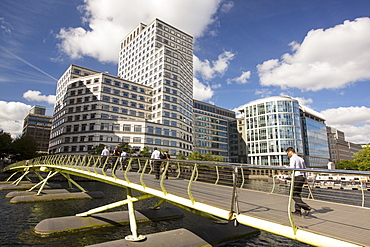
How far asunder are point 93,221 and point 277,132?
231 ft

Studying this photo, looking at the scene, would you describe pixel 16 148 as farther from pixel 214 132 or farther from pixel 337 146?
pixel 337 146

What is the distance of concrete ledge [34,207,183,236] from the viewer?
1209 centimetres

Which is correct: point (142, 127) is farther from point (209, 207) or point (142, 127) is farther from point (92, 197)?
point (209, 207)

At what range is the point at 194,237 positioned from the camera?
33.9 feet

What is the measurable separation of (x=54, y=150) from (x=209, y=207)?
76210 millimetres

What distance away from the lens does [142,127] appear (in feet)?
195

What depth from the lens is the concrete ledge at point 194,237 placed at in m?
9.20

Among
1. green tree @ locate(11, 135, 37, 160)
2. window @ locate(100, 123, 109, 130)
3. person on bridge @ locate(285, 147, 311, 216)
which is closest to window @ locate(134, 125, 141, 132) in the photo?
window @ locate(100, 123, 109, 130)

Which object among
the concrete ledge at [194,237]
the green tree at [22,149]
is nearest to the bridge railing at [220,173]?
the concrete ledge at [194,237]

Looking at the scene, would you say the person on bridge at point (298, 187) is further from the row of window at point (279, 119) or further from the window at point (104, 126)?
the row of window at point (279, 119)

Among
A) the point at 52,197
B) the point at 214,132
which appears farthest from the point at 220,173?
the point at 214,132

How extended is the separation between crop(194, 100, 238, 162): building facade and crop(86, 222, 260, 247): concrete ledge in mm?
73207

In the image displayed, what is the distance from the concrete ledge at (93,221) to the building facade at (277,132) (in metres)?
63.0

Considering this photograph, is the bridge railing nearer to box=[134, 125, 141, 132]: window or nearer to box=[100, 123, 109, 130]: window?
box=[100, 123, 109, 130]: window
